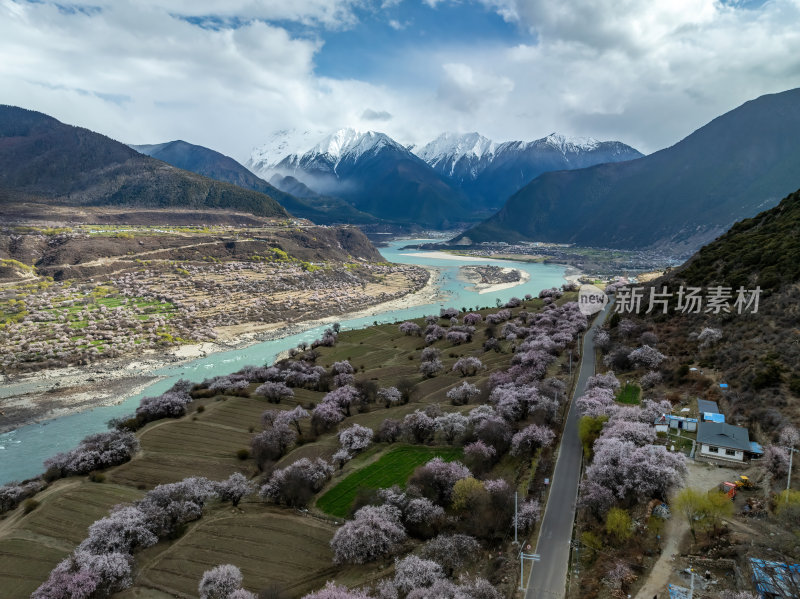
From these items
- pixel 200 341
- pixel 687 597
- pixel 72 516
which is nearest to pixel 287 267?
pixel 200 341

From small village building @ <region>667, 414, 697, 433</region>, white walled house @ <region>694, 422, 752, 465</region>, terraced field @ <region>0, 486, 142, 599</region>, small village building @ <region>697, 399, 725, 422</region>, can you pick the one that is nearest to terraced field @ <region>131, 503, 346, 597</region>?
terraced field @ <region>0, 486, 142, 599</region>

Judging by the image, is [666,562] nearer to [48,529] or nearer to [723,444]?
[723,444]

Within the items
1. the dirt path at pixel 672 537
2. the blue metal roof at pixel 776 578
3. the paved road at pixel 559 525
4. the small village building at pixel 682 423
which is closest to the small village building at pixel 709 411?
the small village building at pixel 682 423

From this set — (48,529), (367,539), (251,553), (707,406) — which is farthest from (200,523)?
(707,406)

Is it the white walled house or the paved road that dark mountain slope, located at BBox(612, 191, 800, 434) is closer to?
the white walled house

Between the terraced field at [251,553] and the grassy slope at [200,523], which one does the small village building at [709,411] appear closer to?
the grassy slope at [200,523]

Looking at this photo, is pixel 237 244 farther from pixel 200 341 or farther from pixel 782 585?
pixel 782 585
